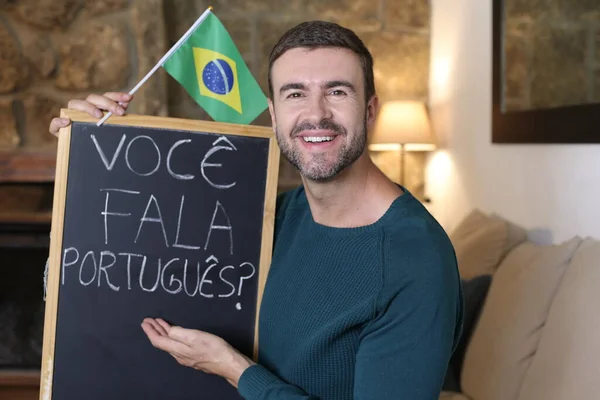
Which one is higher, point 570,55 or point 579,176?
point 570,55

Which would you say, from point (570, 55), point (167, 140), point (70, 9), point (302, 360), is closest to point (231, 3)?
point (70, 9)

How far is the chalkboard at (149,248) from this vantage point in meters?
1.25

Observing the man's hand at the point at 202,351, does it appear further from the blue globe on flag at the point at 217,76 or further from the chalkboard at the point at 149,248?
the blue globe on flag at the point at 217,76

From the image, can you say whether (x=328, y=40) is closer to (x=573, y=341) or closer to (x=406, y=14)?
(x=573, y=341)

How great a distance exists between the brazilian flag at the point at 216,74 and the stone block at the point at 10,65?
1953mm

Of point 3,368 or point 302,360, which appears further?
point 3,368

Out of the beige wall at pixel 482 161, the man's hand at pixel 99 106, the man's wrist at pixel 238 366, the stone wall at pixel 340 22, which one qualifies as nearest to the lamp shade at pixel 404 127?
the beige wall at pixel 482 161

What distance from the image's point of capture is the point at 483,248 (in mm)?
2072

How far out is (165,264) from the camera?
4.22ft

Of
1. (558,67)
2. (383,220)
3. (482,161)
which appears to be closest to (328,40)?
(383,220)

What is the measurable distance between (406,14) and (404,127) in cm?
70

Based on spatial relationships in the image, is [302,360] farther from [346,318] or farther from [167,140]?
[167,140]

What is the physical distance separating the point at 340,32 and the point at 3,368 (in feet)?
8.33

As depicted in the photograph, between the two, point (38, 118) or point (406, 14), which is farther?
point (406, 14)
